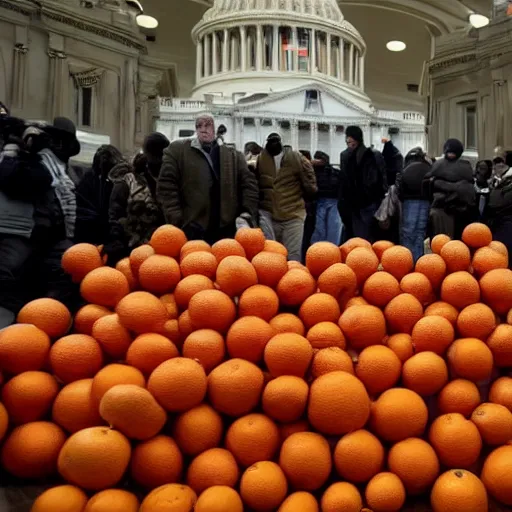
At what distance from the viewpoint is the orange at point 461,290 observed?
232 cm

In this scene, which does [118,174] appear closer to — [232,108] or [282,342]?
[282,342]

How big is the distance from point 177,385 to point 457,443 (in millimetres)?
871

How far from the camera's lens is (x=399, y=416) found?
6.46ft

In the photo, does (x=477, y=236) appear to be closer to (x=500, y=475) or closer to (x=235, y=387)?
(x=500, y=475)

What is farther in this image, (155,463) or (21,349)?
(21,349)

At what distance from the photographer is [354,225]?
6316 mm

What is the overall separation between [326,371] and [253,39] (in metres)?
37.9

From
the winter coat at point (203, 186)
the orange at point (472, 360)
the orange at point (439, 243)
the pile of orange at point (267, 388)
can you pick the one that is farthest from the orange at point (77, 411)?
the winter coat at point (203, 186)

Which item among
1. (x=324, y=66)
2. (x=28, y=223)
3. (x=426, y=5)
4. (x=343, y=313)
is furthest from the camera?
(x=324, y=66)

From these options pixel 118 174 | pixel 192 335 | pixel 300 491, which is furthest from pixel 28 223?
pixel 300 491

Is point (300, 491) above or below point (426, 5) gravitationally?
below

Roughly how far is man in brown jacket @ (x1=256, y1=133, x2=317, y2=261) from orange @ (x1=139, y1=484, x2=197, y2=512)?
405cm

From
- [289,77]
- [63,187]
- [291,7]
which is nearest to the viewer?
[63,187]

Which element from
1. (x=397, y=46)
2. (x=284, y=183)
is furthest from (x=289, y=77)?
(x=284, y=183)
